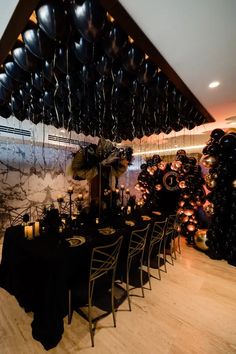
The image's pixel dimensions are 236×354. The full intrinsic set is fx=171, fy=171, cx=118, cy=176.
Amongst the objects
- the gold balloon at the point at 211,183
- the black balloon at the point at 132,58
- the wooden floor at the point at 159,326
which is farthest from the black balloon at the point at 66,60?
the gold balloon at the point at 211,183

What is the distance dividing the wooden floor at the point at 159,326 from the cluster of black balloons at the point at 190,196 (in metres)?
1.57

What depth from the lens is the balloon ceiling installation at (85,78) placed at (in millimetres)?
1278

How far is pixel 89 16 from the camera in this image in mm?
1190

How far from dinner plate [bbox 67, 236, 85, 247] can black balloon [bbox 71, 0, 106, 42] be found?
202cm

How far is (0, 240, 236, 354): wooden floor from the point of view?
168 cm

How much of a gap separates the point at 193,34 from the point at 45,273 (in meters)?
2.50

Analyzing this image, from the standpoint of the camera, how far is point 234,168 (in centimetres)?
319

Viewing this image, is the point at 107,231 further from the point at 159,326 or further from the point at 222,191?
the point at 222,191

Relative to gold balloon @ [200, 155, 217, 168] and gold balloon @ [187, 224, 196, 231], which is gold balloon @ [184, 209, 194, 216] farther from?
gold balloon @ [200, 155, 217, 168]

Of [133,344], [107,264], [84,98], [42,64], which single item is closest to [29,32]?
[42,64]

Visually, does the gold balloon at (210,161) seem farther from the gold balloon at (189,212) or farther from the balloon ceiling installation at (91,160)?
the balloon ceiling installation at (91,160)

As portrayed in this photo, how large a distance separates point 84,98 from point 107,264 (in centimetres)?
236

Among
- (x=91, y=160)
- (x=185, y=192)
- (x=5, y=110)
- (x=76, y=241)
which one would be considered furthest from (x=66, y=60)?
(x=185, y=192)

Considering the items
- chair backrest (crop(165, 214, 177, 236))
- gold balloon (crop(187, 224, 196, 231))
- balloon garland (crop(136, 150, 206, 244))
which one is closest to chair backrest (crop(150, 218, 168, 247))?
chair backrest (crop(165, 214, 177, 236))
